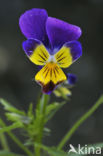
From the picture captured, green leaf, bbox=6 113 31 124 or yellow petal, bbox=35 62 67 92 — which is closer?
yellow petal, bbox=35 62 67 92

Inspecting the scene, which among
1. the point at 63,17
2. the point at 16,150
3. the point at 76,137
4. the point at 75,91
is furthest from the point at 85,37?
the point at 16,150

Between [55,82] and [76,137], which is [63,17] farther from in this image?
[55,82]

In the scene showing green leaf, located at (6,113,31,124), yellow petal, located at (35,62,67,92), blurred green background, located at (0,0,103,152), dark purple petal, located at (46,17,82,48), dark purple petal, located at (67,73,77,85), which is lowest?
green leaf, located at (6,113,31,124)

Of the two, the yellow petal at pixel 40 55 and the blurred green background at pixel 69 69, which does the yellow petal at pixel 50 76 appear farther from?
the blurred green background at pixel 69 69

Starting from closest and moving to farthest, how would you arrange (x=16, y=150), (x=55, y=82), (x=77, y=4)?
(x=55, y=82) → (x=16, y=150) → (x=77, y=4)

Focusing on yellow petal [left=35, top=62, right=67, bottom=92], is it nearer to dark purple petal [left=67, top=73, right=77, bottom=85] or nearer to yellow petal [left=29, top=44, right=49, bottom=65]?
yellow petal [left=29, top=44, right=49, bottom=65]

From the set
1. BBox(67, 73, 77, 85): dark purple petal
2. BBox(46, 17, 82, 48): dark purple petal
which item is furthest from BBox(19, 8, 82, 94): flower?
BBox(67, 73, 77, 85): dark purple petal

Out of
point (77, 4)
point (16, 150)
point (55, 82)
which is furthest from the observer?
point (77, 4)

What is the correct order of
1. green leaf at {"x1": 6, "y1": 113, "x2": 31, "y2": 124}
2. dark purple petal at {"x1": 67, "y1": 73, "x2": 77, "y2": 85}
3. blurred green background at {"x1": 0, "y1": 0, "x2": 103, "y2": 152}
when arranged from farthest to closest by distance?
blurred green background at {"x1": 0, "y1": 0, "x2": 103, "y2": 152}, dark purple petal at {"x1": 67, "y1": 73, "x2": 77, "y2": 85}, green leaf at {"x1": 6, "y1": 113, "x2": 31, "y2": 124}
